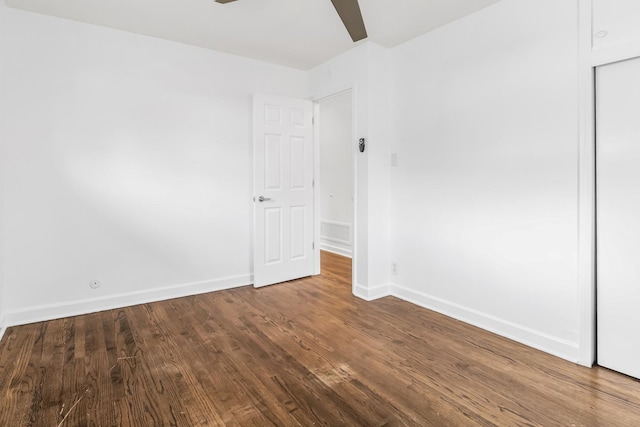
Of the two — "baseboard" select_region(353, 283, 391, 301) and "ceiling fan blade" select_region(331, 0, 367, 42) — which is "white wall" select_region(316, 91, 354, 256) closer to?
"baseboard" select_region(353, 283, 391, 301)

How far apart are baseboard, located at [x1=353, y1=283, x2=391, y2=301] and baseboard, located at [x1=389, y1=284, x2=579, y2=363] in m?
0.15

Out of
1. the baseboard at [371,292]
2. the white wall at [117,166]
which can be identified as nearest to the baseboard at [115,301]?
the white wall at [117,166]

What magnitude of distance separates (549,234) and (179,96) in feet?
11.5

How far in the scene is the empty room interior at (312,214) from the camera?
1977 mm

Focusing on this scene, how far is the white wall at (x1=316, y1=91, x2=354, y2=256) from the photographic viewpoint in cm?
566

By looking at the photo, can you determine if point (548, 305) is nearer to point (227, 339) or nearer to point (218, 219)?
point (227, 339)

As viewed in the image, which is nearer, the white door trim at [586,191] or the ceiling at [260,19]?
the white door trim at [586,191]

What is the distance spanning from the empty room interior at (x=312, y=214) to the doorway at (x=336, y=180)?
144cm

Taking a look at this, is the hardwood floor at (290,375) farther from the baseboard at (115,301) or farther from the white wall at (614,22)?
the white wall at (614,22)

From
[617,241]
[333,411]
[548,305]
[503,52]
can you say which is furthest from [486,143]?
[333,411]

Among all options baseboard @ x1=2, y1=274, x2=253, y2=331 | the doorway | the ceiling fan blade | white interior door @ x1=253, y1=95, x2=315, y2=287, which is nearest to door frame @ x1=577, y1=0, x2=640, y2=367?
the ceiling fan blade

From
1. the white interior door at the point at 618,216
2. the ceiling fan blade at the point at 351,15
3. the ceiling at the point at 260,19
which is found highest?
the ceiling at the point at 260,19

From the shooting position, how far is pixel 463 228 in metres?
2.93

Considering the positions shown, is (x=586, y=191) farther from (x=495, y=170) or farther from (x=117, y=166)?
(x=117, y=166)
